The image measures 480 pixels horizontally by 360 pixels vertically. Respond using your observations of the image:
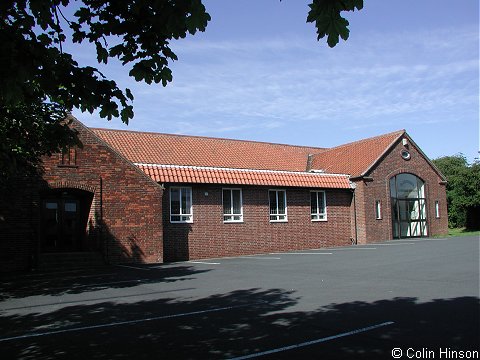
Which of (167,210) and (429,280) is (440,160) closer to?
(167,210)

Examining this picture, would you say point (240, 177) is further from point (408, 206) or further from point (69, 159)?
point (408, 206)

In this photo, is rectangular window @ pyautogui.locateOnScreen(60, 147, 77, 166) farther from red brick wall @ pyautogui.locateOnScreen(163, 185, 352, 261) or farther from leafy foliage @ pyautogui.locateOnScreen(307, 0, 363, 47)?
leafy foliage @ pyautogui.locateOnScreen(307, 0, 363, 47)

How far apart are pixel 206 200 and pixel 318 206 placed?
719 centimetres

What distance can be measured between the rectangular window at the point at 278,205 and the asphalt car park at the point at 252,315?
431 inches

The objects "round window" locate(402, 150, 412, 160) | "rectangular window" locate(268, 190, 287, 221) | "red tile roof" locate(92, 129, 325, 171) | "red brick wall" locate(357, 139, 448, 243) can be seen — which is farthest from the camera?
"round window" locate(402, 150, 412, 160)

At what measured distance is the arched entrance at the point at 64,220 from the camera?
18.9m

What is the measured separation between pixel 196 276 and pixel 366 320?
24.2 ft

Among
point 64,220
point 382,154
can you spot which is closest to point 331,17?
point 64,220

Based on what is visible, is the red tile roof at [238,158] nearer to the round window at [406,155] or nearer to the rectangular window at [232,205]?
the rectangular window at [232,205]

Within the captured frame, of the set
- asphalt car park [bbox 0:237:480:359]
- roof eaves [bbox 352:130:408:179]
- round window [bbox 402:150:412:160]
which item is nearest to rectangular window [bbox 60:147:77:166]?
asphalt car park [bbox 0:237:480:359]

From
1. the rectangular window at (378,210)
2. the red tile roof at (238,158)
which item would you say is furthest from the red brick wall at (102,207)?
the rectangular window at (378,210)

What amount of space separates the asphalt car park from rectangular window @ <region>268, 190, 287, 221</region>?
431 inches

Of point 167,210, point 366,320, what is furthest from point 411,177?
point 366,320

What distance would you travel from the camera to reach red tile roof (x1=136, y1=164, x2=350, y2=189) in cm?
2055
